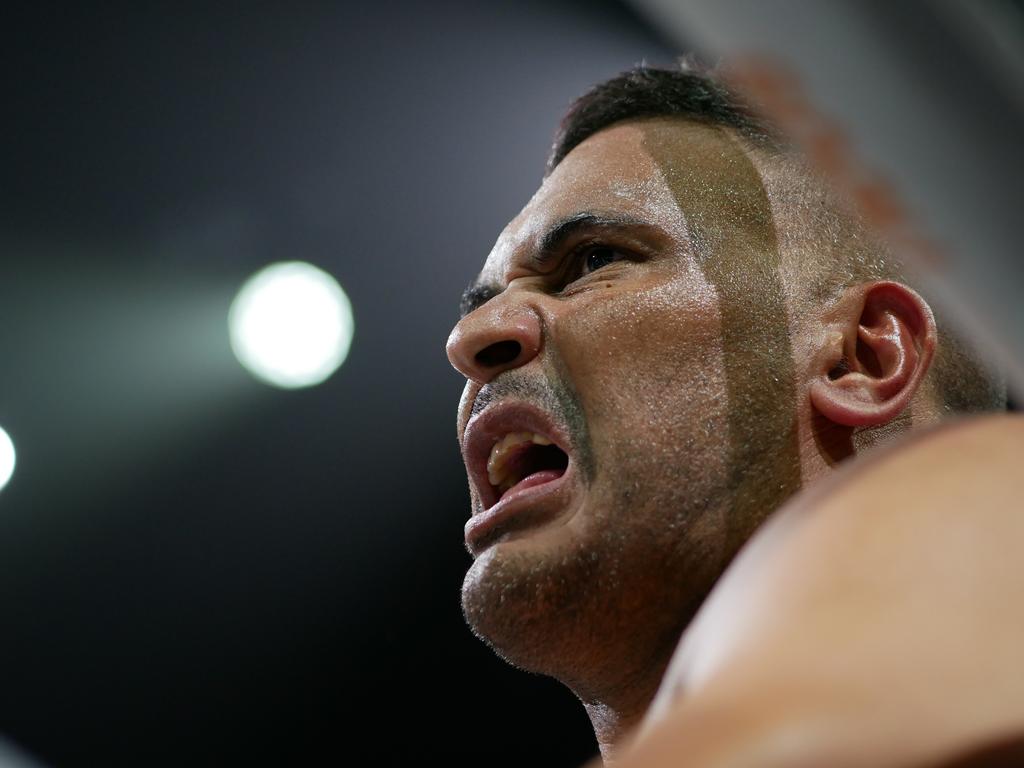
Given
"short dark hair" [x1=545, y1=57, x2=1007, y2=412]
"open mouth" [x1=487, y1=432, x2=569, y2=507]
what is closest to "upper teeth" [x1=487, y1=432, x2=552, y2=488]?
"open mouth" [x1=487, y1=432, x2=569, y2=507]

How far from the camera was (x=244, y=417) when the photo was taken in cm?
362

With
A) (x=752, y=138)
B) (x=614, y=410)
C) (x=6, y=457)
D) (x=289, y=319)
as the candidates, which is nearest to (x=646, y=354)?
(x=614, y=410)

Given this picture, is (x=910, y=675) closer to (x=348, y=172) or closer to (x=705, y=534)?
(x=705, y=534)

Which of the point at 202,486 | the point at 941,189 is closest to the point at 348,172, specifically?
the point at 202,486

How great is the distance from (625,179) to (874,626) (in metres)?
1.05

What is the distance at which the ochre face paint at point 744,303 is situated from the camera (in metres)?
1.32

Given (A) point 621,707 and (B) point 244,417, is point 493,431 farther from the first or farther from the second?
(B) point 244,417

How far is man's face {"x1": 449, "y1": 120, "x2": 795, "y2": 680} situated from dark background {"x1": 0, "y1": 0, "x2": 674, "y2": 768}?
187 centimetres

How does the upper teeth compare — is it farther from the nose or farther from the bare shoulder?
the bare shoulder

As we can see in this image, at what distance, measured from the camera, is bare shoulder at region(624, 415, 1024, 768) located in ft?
1.69

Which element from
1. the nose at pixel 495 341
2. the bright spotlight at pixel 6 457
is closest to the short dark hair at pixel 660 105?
the nose at pixel 495 341

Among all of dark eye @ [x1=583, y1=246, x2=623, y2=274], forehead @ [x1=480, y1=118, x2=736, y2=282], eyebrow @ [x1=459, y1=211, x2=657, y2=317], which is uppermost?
forehead @ [x1=480, y1=118, x2=736, y2=282]

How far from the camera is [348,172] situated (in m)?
3.50

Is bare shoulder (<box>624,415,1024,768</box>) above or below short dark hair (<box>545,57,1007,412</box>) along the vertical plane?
below
